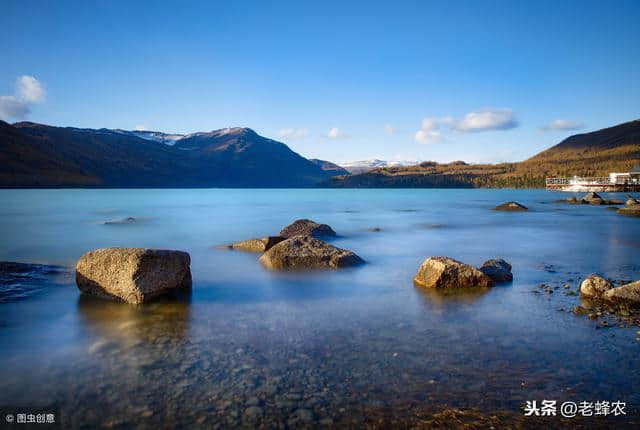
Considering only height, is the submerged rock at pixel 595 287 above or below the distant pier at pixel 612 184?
below

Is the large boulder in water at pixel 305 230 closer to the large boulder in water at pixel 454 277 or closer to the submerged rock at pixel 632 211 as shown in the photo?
the large boulder in water at pixel 454 277

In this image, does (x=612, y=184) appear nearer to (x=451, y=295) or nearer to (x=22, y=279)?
(x=451, y=295)

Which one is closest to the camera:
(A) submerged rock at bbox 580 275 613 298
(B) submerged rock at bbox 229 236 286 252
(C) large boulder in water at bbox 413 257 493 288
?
(A) submerged rock at bbox 580 275 613 298

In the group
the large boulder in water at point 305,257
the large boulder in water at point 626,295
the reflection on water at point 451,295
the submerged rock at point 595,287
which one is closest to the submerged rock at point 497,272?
the reflection on water at point 451,295

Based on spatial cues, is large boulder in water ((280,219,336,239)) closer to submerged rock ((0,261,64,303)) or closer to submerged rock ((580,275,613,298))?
submerged rock ((0,261,64,303))

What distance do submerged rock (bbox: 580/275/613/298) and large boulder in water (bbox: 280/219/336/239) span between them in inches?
450

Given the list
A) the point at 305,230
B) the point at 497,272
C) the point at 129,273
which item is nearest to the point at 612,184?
the point at 305,230

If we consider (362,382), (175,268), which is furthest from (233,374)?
(175,268)

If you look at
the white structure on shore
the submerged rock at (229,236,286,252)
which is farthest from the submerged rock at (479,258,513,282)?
the white structure on shore

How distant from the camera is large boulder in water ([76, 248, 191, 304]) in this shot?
29.7ft

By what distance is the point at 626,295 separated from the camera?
8812 mm

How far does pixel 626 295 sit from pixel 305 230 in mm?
13703

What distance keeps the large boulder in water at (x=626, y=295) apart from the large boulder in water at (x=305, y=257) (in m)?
7.39

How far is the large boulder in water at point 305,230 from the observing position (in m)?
19.3
